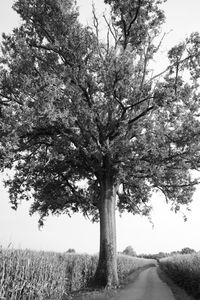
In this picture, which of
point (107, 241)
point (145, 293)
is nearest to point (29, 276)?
point (145, 293)

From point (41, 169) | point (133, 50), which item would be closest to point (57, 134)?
point (41, 169)

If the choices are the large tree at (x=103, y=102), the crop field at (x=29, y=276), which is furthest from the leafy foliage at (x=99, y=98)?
the crop field at (x=29, y=276)

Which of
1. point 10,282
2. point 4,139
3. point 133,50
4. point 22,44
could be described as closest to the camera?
point 10,282

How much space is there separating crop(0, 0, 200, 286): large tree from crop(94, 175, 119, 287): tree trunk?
0.06m

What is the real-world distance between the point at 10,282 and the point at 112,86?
12259 millimetres

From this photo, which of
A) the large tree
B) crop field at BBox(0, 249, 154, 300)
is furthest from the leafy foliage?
crop field at BBox(0, 249, 154, 300)

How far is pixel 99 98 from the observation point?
21906 mm

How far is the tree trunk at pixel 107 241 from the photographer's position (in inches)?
815

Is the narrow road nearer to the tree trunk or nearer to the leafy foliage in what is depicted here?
the tree trunk

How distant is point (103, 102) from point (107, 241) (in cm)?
881

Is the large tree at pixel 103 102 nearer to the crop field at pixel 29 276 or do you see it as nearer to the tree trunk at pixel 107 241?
the tree trunk at pixel 107 241

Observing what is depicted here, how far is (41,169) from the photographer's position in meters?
24.0

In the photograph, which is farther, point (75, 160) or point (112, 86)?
point (75, 160)

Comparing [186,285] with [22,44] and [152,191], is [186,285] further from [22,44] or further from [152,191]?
[22,44]
